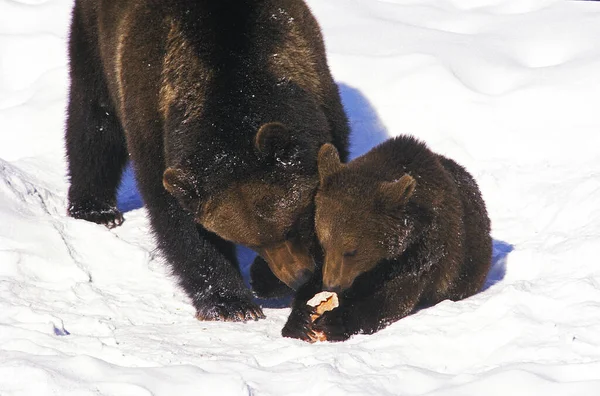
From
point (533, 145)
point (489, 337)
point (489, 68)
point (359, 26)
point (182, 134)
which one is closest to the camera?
point (489, 337)

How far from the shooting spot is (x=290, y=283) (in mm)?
6160

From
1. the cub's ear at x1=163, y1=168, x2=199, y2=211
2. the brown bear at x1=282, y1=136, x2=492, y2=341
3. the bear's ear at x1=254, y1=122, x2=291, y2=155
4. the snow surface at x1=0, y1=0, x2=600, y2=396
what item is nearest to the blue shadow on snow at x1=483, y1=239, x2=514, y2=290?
the snow surface at x1=0, y1=0, x2=600, y2=396

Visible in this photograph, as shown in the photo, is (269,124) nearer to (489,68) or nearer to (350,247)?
(350,247)

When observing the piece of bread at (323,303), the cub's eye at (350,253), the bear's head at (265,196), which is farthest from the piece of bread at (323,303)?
the cub's eye at (350,253)

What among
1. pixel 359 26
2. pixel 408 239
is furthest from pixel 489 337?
pixel 359 26

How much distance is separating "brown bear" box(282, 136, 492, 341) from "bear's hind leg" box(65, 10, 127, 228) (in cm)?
270

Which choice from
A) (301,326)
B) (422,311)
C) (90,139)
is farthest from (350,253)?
(90,139)

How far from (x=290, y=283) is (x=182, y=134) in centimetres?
120

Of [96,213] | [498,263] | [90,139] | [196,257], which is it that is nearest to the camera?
[196,257]

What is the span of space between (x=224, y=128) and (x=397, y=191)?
3.84ft

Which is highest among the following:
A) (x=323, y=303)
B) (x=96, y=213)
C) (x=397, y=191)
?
(x=397, y=191)

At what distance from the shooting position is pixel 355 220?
6.01 m

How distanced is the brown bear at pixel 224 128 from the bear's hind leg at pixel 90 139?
2.32ft

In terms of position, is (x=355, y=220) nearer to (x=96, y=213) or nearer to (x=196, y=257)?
(x=196, y=257)
